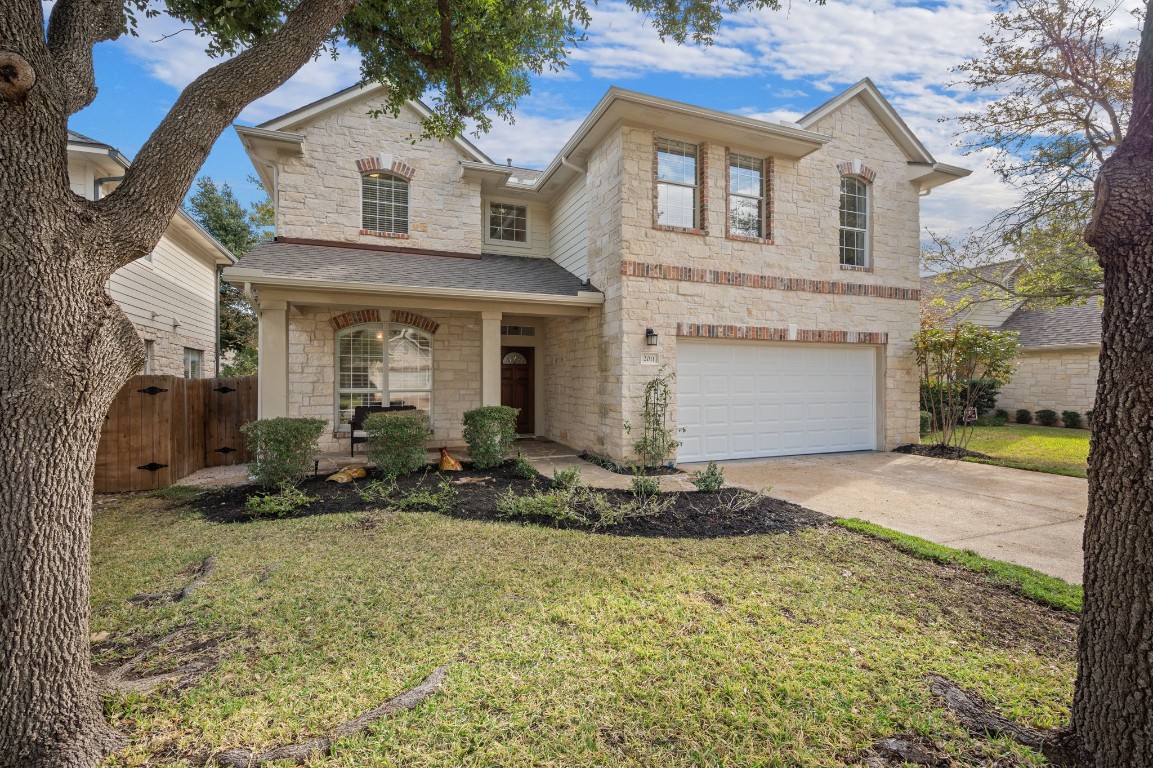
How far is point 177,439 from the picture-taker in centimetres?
774

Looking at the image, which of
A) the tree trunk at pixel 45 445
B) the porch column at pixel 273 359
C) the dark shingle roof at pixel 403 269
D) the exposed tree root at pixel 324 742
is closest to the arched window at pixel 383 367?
the dark shingle roof at pixel 403 269

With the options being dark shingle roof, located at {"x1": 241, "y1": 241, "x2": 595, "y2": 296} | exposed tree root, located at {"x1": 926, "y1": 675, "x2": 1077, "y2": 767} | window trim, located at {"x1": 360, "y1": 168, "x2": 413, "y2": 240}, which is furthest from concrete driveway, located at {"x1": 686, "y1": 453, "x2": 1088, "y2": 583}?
window trim, located at {"x1": 360, "y1": 168, "x2": 413, "y2": 240}

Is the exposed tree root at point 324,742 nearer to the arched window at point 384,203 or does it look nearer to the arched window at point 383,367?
the arched window at point 383,367

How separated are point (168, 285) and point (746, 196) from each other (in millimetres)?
13083

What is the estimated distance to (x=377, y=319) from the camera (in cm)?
973

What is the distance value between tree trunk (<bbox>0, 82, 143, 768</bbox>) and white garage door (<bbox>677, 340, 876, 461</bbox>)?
7559 mm

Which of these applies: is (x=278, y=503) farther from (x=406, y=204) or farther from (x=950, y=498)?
(x=950, y=498)

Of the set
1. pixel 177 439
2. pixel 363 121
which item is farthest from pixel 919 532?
pixel 363 121

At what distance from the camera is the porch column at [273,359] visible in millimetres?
7555

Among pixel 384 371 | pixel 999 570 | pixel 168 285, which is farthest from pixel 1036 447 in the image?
pixel 168 285

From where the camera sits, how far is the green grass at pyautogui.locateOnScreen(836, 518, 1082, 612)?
3.52 m

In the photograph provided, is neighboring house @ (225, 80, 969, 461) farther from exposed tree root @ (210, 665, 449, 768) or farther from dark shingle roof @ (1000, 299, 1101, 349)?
dark shingle roof @ (1000, 299, 1101, 349)

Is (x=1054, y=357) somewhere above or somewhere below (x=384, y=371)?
above

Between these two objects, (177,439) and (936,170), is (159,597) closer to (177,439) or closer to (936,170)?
(177,439)
